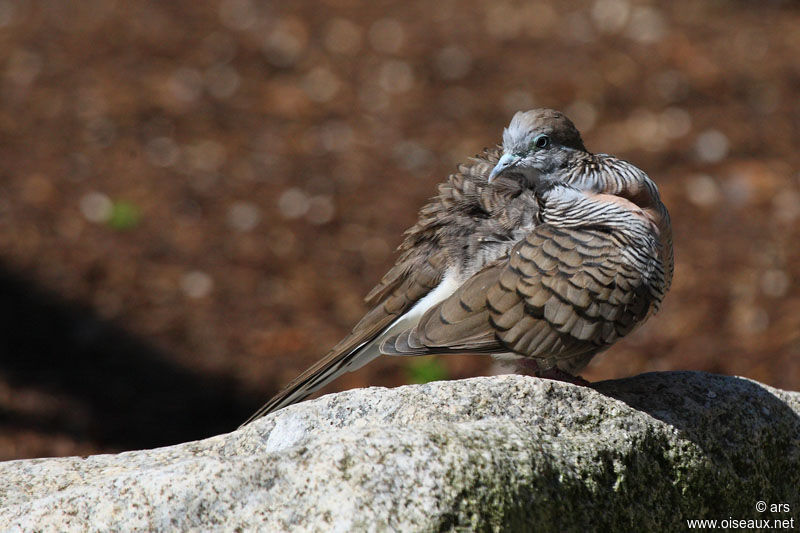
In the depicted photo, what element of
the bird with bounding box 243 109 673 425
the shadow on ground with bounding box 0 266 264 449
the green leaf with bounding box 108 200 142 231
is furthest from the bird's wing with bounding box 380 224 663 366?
the green leaf with bounding box 108 200 142 231

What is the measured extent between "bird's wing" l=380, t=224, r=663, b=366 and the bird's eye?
14.5 inches

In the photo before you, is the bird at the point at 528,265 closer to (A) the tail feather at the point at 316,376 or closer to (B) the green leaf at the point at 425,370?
(A) the tail feather at the point at 316,376

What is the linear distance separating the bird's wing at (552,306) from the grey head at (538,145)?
1.03ft

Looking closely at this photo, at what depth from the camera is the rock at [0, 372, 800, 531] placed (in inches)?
99.3

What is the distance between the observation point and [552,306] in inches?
137

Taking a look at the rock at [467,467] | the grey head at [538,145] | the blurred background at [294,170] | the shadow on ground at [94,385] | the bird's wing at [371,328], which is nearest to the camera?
the rock at [467,467]

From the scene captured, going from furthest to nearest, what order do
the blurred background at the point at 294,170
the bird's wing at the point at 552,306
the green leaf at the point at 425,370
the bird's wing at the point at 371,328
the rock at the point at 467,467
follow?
the blurred background at the point at 294,170
the green leaf at the point at 425,370
the bird's wing at the point at 371,328
the bird's wing at the point at 552,306
the rock at the point at 467,467

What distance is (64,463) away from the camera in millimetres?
3506

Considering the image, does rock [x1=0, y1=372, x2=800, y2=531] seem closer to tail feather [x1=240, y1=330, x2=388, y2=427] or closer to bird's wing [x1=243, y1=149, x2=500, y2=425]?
tail feather [x1=240, y1=330, x2=388, y2=427]

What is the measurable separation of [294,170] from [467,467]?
5.95 metres

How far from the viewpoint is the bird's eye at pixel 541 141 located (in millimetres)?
3695

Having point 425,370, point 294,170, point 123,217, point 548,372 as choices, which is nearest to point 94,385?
point 123,217

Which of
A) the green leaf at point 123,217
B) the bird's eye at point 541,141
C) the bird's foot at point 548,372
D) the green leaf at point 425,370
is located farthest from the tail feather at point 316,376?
the green leaf at point 123,217

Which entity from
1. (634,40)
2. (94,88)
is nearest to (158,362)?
(94,88)
